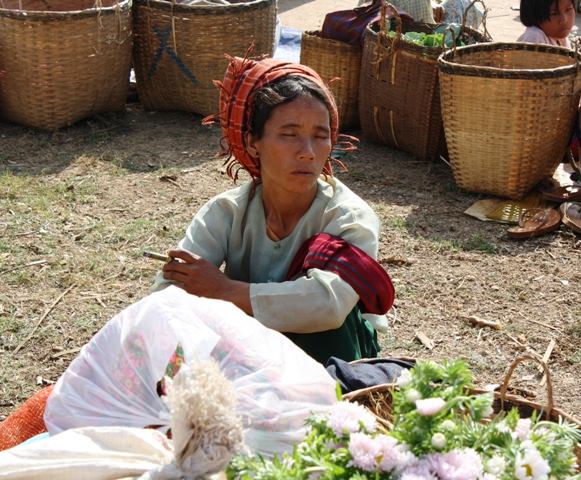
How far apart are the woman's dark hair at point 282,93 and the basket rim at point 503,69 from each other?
228cm

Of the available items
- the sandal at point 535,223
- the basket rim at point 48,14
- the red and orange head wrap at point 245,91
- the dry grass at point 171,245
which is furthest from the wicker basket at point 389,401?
the basket rim at point 48,14

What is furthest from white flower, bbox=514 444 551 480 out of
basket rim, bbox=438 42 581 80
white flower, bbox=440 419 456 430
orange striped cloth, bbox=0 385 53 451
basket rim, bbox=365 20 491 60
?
basket rim, bbox=365 20 491 60

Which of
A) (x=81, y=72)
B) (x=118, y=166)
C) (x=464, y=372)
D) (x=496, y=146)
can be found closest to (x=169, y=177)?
(x=118, y=166)

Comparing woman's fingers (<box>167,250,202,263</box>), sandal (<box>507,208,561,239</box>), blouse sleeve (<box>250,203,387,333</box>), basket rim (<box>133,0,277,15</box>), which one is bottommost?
sandal (<box>507,208,561,239</box>)

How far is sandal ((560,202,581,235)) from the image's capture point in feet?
14.2

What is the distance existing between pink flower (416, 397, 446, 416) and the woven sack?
12.9 feet

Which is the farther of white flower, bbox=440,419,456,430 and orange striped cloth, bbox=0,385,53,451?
orange striped cloth, bbox=0,385,53,451

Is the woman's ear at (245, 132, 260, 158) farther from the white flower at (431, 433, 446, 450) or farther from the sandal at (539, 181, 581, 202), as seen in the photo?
the sandal at (539, 181, 581, 202)

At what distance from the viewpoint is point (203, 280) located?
7.89 feet

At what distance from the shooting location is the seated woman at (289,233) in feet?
7.76

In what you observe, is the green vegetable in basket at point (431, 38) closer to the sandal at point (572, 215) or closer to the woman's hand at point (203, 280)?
the sandal at point (572, 215)

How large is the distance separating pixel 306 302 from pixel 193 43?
3.85 metres

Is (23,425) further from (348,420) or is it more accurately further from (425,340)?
(425,340)

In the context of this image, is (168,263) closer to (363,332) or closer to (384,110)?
(363,332)
